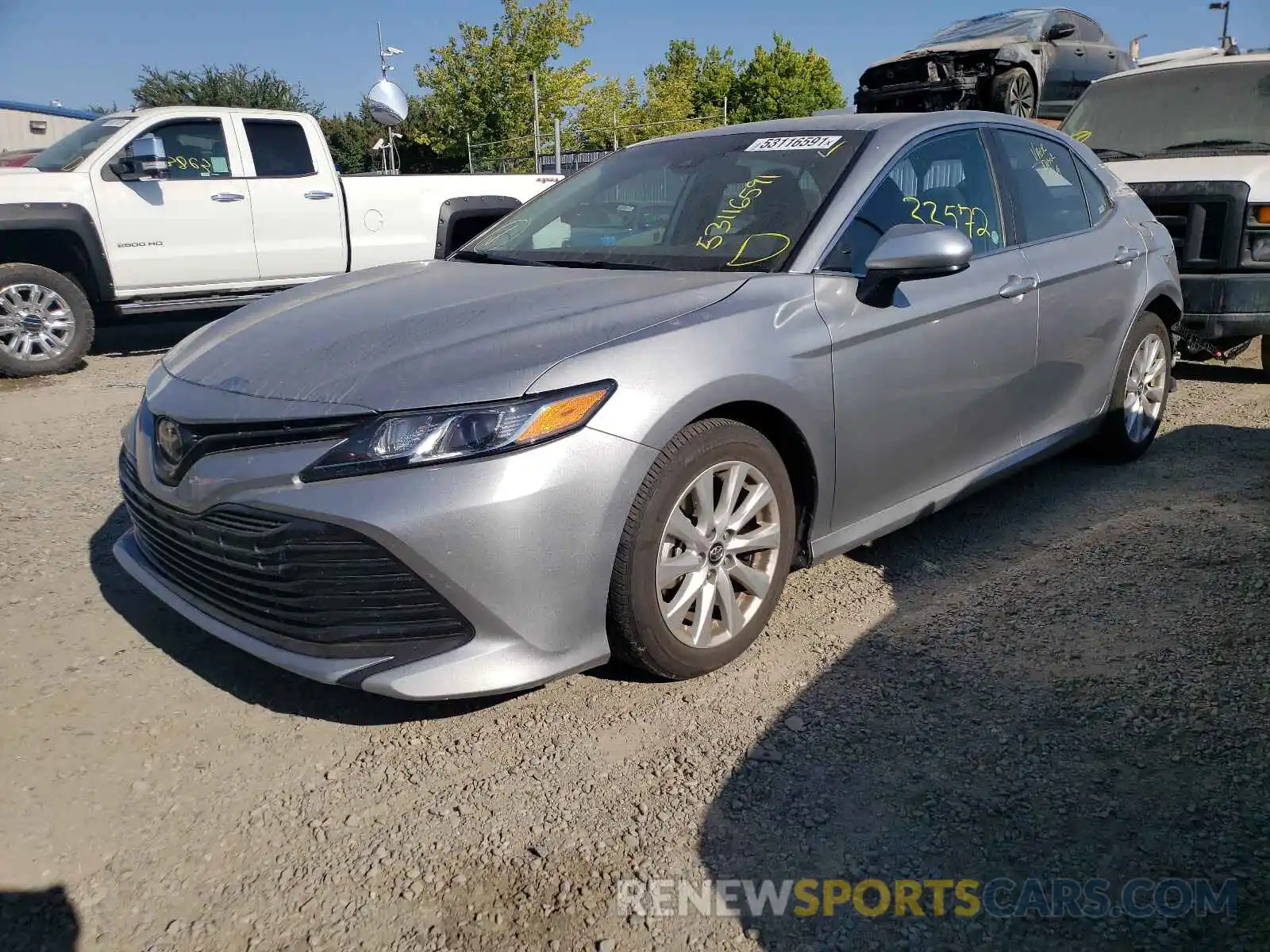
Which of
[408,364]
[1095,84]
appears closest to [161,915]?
[408,364]

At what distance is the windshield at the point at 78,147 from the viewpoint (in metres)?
7.79

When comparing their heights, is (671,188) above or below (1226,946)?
above

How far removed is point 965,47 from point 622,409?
1016cm

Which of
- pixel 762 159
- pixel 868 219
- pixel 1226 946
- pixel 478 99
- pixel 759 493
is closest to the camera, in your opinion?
pixel 1226 946

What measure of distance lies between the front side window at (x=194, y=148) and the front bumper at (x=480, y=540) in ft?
21.3

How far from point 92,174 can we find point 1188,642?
25.8 ft

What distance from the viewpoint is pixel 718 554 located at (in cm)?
287

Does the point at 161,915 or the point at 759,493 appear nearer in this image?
the point at 161,915

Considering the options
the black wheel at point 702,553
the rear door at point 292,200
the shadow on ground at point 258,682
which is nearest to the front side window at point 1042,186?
the black wheel at point 702,553

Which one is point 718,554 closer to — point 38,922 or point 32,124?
point 38,922

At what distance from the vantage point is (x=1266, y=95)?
6824 mm

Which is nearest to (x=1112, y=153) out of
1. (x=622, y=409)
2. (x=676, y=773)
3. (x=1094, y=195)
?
(x=1094, y=195)

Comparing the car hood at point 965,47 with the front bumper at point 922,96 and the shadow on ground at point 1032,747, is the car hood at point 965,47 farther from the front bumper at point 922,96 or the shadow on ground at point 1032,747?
the shadow on ground at point 1032,747

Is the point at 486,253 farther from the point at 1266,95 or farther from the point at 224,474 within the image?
the point at 1266,95
